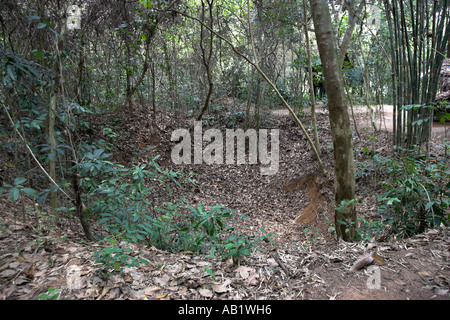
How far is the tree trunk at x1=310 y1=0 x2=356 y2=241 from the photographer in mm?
2428

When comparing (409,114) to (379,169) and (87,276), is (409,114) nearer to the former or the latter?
(379,169)

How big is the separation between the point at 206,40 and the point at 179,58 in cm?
87

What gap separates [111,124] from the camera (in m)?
6.08

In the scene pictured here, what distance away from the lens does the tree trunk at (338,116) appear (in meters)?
2.43

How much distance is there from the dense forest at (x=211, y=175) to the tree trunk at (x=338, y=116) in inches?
0.5

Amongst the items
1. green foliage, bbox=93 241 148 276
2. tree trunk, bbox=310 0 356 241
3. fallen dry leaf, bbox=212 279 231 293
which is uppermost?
tree trunk, bbox=310 0 356 241

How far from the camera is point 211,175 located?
6.50m

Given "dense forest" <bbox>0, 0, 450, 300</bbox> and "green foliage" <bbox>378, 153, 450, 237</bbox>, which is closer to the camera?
"dense forest" <bbox>0, 0, 450, 300</bbox>

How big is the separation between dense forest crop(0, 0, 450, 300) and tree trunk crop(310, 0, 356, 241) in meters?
0.01

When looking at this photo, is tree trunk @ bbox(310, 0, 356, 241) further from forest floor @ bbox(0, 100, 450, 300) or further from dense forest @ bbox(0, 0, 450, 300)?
forest floor @ bbox(0, 100, 450, 300)

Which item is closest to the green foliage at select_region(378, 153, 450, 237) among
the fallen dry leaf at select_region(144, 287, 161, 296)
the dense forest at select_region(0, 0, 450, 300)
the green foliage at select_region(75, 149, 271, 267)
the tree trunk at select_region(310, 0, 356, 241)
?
the dense forest at select_region(0, 0, 450, 300)

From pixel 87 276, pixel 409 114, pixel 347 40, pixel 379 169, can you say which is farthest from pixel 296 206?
pixel 87 276

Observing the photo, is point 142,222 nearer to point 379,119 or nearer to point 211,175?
point 211,175

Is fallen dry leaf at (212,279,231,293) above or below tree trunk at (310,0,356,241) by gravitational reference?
below
